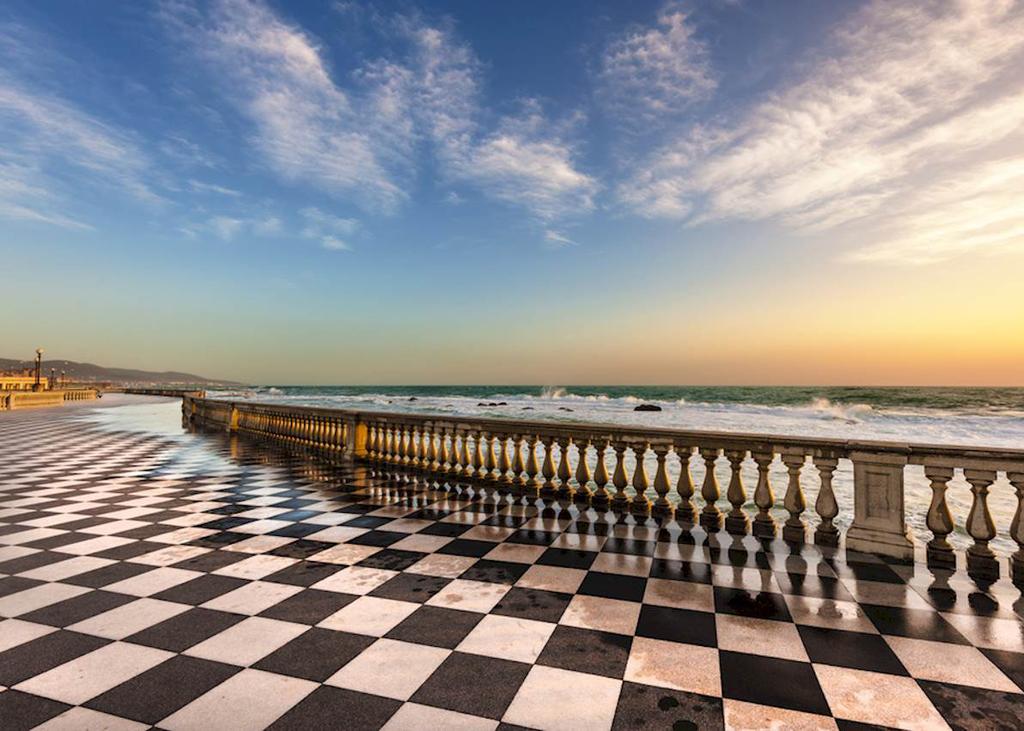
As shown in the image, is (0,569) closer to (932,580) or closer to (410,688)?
(410,688)

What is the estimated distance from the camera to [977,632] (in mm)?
2924

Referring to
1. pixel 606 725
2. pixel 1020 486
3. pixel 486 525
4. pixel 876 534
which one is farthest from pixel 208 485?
pixel 1020 486

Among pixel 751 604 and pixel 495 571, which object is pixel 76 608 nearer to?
pixel 495 571

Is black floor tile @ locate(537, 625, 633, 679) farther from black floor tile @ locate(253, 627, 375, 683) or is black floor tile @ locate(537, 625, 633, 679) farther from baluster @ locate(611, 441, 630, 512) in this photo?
baluster @ locate(611, 441, 630, 512)

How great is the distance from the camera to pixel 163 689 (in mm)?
2316

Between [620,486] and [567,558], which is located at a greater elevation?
[620,486]

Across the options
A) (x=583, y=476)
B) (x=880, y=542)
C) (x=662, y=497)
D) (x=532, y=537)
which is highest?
(x=583, y=476)

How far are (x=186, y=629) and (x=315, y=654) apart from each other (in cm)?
89

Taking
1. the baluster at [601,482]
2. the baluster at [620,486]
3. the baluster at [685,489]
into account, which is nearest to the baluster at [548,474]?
the baluster at [601,482]

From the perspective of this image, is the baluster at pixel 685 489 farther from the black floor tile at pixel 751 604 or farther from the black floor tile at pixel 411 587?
the black floor tile at pixel 411 587

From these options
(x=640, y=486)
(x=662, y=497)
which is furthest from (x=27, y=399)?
(x=662, y=497)

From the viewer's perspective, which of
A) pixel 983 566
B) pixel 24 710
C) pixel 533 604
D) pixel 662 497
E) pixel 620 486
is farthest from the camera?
pixel 620 486

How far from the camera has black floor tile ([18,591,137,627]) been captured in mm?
3004

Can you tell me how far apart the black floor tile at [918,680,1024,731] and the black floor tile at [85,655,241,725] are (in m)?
3.28
